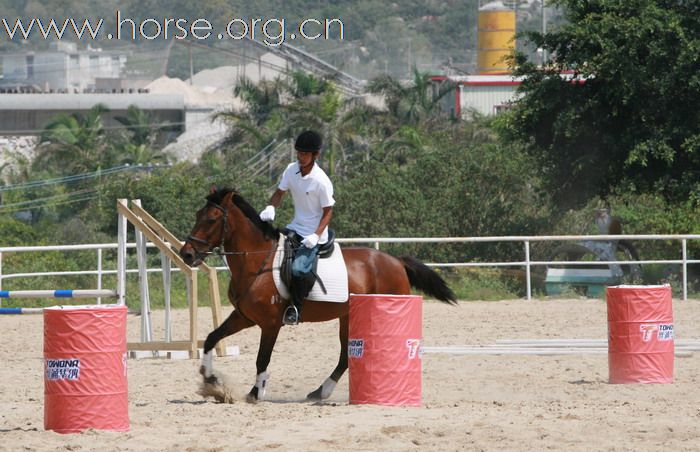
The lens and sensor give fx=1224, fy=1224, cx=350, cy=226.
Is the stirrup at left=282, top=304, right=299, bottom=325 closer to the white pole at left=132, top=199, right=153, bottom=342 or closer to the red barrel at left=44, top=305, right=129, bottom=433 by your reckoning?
the red barrel at left=44, top=305, right=129, bottom=433

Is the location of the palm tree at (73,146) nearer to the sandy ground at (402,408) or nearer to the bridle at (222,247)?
the sandy ground at (402,408)

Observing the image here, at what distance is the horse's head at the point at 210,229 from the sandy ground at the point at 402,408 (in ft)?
4.17

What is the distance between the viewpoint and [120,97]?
94.1 m

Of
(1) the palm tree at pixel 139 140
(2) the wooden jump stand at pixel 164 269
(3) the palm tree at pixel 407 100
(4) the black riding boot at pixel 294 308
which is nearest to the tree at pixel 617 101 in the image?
(2) the wooden jump stand at pixel 164 269

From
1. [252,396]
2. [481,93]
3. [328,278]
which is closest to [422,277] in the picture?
[328,278]

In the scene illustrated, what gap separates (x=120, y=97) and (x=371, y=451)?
291 feet

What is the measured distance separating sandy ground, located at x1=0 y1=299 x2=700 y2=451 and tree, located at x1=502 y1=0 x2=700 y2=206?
34.1 ft

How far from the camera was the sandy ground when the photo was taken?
27.1 ft

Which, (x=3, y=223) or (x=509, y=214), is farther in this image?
(x=3, y=223)

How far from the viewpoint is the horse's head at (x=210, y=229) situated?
34.6 ft

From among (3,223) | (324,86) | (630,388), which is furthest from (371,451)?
(324,86)

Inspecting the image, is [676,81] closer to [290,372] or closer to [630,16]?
[630,16]

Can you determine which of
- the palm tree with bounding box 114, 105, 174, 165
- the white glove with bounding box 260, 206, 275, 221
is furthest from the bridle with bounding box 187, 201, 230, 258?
the palm tree with bounding box 114, 105, 174, 165

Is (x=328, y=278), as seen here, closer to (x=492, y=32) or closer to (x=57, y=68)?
(x=492, y=32)
